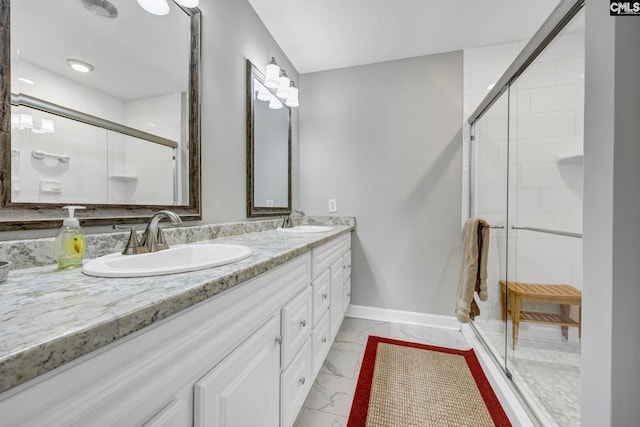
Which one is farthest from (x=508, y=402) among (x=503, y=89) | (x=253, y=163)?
(x=253, y=163)

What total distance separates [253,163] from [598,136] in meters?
1.50

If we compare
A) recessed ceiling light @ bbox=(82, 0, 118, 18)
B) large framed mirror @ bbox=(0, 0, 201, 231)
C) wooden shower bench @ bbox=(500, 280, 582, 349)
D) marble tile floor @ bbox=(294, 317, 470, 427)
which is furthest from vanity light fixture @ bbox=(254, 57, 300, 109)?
wooden shower bench @ bbox=(500, 280, 582, 349)

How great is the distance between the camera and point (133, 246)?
0.81m

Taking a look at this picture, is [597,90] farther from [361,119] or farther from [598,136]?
[361,119]

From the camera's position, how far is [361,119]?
218 centimetres

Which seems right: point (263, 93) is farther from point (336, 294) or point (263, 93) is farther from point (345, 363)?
point (345, 363)

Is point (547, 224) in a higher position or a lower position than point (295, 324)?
higher

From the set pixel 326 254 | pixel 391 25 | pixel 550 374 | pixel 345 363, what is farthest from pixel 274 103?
pixel 550 374

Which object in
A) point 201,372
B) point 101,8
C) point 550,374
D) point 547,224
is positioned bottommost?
point 550,374

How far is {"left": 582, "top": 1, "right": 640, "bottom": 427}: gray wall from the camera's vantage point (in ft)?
1.85

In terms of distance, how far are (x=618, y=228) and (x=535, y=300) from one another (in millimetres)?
1155

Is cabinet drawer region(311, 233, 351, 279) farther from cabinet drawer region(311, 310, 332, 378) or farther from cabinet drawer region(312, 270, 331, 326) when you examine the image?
cabinet drawer region(311, 310, 332, 378)

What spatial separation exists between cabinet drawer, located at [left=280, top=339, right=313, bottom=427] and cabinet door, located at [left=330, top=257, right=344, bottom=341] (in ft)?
1.38

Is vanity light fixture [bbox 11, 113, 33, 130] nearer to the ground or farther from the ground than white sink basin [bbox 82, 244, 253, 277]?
farther from the ground
